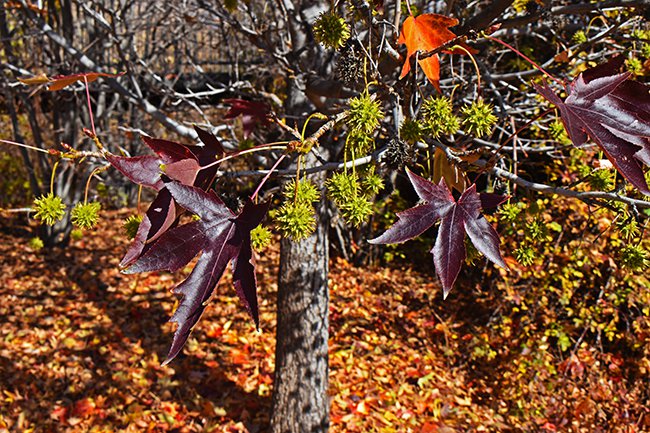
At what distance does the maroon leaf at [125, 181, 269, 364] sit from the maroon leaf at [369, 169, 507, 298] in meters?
0.25

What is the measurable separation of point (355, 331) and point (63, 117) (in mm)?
4351

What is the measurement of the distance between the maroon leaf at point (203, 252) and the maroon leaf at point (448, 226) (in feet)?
0.81

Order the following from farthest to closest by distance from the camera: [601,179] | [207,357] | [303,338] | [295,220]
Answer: [207,357], [303,338], [601,179], [295,220]

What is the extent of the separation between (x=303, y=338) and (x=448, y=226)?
236 centimetres

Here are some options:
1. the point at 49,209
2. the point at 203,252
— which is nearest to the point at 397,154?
the point at 203,252

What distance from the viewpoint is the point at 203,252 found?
96 centimetres

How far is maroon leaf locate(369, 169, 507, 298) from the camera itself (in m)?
0.97

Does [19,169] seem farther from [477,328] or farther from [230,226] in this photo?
[230,226]

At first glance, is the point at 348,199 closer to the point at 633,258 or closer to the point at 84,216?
the point at 84,216

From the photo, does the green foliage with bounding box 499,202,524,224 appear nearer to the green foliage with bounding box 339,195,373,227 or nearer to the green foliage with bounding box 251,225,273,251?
the green foliage with bounding box 339,195,373,227

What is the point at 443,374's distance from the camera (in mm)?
4457

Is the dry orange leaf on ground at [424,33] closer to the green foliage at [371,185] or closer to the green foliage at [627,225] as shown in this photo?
the green foliage at [371,185]

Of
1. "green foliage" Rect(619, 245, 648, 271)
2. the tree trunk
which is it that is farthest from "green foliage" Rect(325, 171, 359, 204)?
the tree trunk

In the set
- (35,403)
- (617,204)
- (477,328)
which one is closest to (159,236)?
(617,204)
